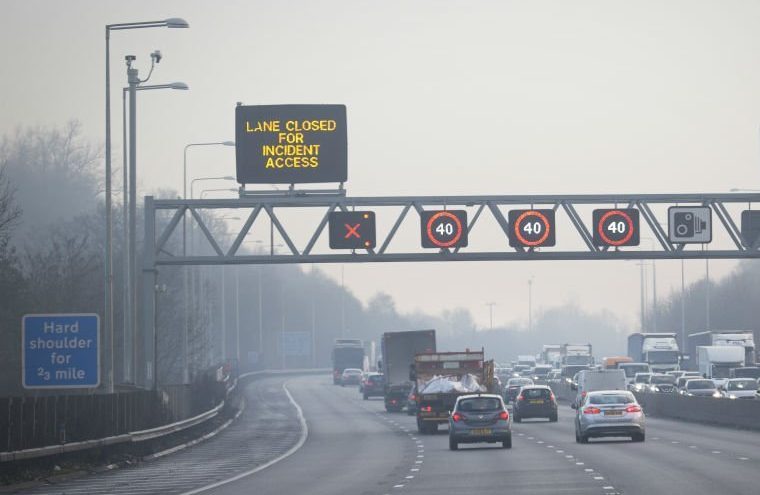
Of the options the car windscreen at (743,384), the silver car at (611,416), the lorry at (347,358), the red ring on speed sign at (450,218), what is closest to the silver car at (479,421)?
the silver car at (611,416)

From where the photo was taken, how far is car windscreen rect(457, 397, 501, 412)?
141 ft

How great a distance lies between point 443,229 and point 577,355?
7106 cm

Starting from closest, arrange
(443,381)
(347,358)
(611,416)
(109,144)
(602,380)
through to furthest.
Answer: (109,144) < (611,416) < (443,381) < (602,380) < (347,358)

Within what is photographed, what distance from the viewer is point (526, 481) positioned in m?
29.3

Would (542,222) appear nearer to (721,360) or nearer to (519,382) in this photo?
(519,382)

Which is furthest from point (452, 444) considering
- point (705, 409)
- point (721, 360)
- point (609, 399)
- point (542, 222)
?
point (721, 360)

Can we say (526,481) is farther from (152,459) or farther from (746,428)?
(746,428)

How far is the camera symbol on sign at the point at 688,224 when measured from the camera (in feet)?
163

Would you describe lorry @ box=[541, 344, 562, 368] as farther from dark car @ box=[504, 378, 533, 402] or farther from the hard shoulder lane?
the hard shoulder lane

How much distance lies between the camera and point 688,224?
49625 millimetres

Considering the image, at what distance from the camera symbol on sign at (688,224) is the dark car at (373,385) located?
163 feet

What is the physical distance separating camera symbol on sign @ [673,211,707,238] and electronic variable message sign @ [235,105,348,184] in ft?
37.1

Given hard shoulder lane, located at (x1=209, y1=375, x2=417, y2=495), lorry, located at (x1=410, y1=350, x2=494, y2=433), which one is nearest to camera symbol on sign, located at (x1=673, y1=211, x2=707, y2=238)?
lorry, located at (x1=410, y1=350, x2=494, y2=433)

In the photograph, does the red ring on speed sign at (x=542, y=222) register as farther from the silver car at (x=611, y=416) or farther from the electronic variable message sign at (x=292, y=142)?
the electronic variable message sign at (x=292, y=142)
